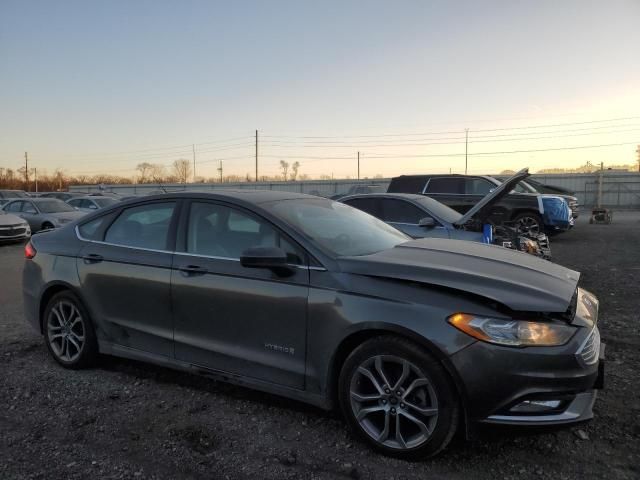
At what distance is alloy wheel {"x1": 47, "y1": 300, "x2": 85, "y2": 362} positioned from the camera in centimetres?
427

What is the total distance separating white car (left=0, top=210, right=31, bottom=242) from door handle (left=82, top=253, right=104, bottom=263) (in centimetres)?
1223

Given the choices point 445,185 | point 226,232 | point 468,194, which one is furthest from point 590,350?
point 445,185

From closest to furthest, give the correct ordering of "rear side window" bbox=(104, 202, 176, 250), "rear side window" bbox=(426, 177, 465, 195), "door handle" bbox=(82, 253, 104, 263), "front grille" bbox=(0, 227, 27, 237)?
"rear side window" bbox=(104, 202, 176, 250) → "door handle" bbox=(82, 253, 104, 263) → "rear side window" bbox=(426, 177, 465, 195) → "front grille" bbox=(0, 227, 27, 237)

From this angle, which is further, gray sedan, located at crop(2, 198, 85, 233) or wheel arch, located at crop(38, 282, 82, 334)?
gray sedan, located at crop(2, 198, 85, 233)

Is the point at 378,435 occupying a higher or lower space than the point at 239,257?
lower

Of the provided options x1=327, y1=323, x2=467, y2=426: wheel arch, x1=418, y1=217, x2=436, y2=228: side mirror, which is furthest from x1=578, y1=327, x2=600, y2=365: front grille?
x1=418, y1=217, x2=436, y2=228: side mirror

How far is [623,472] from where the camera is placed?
108 inches

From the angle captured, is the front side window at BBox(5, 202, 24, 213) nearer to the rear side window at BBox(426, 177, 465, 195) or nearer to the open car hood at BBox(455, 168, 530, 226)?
the rear side window at BBox(426, 177, 465, 195)

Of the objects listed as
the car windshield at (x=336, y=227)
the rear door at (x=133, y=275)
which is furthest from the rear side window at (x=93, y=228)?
the car windshield at (x=336, y=227)

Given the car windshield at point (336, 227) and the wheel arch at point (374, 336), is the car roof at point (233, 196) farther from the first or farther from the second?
the wheel arch at point (374, 336)

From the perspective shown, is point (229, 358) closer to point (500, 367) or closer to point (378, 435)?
point (378, 435)

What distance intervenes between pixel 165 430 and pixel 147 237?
1506 mm

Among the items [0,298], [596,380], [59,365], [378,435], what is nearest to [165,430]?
[378,435]

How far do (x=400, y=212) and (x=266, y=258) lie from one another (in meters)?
5.22
